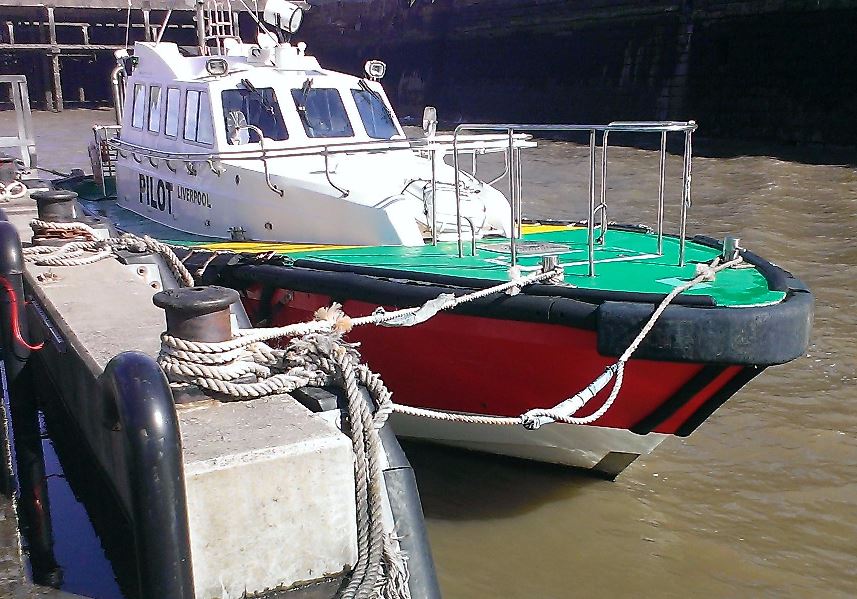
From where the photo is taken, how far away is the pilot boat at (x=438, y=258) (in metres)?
3.97

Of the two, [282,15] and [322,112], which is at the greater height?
[282,15]

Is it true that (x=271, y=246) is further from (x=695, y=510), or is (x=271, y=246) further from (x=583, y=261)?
(x=695, y=510)

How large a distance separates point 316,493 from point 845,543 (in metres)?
3.16

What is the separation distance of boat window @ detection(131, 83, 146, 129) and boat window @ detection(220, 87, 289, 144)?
4.29 feet

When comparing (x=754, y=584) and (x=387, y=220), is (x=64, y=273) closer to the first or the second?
(x=387, y=220)

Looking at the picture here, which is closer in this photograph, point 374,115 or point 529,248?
point 529,248

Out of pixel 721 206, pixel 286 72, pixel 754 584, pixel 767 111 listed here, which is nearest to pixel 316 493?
pixel 754 584

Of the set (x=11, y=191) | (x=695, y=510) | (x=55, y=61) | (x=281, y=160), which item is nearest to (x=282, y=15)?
(x=281, y=160)

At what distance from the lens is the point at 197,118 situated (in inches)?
242

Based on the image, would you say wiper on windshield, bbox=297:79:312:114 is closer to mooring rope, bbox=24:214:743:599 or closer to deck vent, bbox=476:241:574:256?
deck vent, bbox=476:241:574:256

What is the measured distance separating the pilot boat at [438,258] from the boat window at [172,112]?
0.02 m

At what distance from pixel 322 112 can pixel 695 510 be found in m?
3.66

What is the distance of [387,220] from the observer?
520 cm

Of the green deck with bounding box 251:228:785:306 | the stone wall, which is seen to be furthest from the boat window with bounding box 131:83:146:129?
the stone wall
